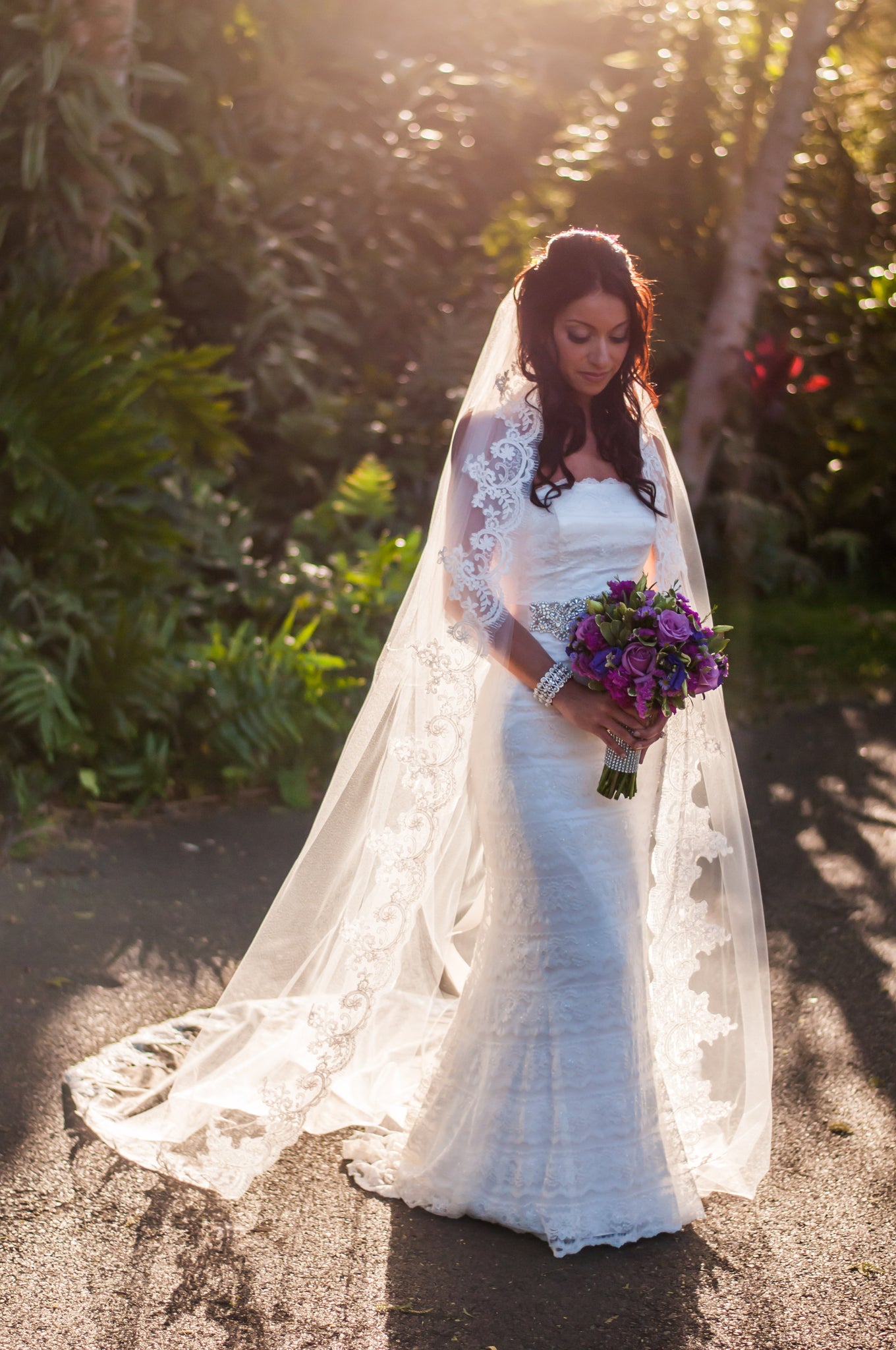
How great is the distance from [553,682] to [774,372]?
37.0ft

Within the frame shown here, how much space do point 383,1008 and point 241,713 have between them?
312 centimetres

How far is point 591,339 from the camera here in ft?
10.5

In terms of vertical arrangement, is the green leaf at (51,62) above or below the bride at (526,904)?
above

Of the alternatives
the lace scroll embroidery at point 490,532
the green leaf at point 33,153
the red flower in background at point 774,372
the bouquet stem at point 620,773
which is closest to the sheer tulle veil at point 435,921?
the lace scroll embroidery at point 490,532

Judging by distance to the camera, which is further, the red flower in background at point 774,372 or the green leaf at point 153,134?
the red flower in background at point 774,372

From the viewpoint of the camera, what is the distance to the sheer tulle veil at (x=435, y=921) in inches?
127

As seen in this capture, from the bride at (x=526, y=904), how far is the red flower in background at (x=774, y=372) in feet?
33.7

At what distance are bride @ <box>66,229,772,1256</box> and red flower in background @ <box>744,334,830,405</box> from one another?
10284 mm

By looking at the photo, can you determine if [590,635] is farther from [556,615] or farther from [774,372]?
[774,372]

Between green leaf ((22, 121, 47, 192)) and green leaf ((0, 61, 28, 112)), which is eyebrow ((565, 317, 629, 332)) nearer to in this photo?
green leaf ((22, 121, 47, 192))

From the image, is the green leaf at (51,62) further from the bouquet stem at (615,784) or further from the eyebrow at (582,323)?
the bouquet stem at (615,784)

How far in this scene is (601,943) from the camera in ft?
10.3

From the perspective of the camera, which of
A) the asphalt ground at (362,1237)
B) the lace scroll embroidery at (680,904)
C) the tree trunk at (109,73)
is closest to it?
the asphalt ground at (362,1237)

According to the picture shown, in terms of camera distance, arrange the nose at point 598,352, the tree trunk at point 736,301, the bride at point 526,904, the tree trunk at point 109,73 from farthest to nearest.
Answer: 1. the tree trunk at point 736,301
2. the tree trunk at point 109,73
3. the nose at point 598,352
4. the bride at point 526,904
